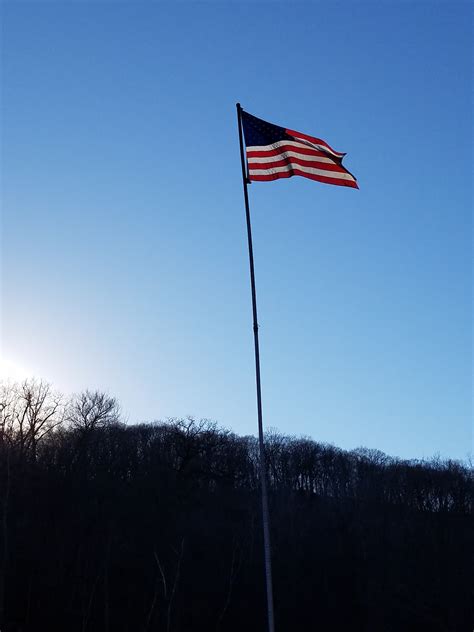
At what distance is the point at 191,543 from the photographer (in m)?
60.2

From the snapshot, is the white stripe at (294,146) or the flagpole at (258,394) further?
the white stripe at (294,146)

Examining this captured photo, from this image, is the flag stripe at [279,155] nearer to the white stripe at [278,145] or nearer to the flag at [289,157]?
the flag at [289,157]

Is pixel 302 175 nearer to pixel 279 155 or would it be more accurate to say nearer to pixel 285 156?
pixel 285 156

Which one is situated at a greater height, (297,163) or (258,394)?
(297,163)

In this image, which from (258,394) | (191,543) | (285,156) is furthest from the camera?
(191,543)

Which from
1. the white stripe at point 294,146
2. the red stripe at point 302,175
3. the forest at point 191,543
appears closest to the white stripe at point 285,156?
the white stripe at point 294,146

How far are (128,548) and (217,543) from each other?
8.86m

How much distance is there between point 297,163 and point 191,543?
47533 mm

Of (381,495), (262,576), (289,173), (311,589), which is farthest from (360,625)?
(289,173)

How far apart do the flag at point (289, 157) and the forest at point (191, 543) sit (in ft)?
A: 104

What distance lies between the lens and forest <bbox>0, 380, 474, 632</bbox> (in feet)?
167

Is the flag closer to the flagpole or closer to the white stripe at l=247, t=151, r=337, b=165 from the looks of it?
the white stripe at l=247, t=151, r=337, b=165

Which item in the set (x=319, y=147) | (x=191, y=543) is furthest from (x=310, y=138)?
(x=191, y=543)

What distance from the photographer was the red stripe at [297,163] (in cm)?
1884
